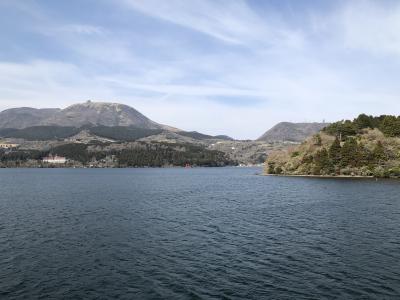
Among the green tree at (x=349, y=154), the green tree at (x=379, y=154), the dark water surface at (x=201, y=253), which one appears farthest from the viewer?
the green tree at (x=349, y=154)

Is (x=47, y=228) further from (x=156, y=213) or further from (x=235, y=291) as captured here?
(x=235, y=291)

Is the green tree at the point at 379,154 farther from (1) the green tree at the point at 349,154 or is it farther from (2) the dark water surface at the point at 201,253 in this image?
(2) the dark water surface at the point at 201,253

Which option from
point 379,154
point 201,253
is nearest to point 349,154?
point 379,154

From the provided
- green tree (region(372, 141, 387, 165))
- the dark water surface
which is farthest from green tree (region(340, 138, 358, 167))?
the dark water surface

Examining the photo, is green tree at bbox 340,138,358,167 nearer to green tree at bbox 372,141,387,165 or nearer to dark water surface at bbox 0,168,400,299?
green tree at bbox 372,141,387,165

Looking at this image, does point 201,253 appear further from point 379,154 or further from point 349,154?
point 379,154

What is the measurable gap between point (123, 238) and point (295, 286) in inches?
1121

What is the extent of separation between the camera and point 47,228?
6194cm

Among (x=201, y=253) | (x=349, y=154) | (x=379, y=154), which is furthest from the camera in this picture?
(x=349, y=154)

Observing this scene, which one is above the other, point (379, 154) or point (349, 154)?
point (379, 154)

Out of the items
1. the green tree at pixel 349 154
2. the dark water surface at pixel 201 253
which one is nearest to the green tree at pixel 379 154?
the green tree at pixel 349 154

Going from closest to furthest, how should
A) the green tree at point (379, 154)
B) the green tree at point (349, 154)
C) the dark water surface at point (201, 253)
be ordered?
the dark water surface at point (201, 253) < the green tree at point (379, 154) < the green tree at point (349, 154)

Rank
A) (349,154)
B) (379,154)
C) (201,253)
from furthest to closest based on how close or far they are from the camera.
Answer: (349,154)
(379,154)
(201,253)

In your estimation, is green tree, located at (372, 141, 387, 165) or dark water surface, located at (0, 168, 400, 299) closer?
dark water surface, located at (0, 168, 400, 299)
